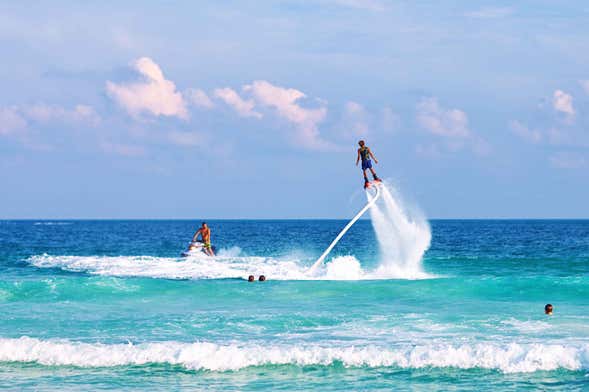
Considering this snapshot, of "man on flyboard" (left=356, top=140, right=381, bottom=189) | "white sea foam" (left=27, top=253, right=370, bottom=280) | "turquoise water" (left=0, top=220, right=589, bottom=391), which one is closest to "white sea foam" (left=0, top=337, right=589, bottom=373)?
"turquoise water" (left=0, top=220, right=589, bottom=391)

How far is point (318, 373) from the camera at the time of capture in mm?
15953

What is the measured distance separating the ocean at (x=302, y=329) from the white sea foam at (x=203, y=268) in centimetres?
15

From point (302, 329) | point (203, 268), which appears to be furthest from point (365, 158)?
point (203, 268)

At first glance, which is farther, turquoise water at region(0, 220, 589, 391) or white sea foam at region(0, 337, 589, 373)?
white sea foam at region(0, 337, 589, 373)

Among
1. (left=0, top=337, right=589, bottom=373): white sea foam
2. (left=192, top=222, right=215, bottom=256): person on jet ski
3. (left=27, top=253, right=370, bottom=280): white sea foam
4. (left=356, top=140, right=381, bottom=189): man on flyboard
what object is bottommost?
(left=0, top=337, right=589, bottom=373): white sea foam

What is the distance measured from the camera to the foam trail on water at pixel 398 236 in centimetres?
2894

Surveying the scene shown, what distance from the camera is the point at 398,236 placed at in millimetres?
31656

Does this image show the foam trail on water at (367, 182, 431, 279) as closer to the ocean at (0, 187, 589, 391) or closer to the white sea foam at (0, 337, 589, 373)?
the ocean at (0, 187, 589, 391)

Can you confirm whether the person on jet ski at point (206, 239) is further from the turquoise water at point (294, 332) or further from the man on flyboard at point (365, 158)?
the man on flyboard at point (365, 158)

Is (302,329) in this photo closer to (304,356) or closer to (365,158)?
(304,356)

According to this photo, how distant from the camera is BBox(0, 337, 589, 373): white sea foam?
1606 cm

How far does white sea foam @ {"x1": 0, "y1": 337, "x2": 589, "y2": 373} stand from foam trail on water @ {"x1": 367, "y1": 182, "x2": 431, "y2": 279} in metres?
11.4

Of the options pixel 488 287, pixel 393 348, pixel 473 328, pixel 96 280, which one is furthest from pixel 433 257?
pixel 393 348

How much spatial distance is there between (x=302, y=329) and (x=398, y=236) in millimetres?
11994
